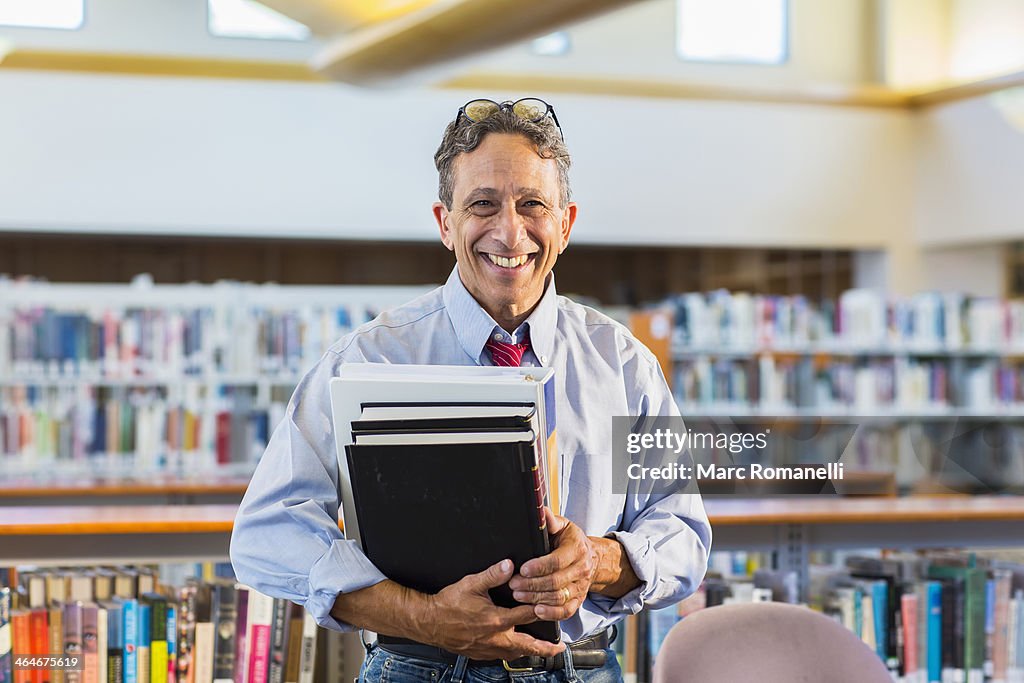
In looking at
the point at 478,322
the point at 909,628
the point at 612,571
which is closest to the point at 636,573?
the point at 612,571

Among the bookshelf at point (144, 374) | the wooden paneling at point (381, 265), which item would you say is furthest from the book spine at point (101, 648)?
the wooden paneling at point (381, 265)

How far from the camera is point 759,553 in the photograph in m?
2.90

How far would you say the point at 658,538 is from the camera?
4.86 feet

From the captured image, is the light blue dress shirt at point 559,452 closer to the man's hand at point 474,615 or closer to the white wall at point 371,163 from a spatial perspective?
the man's hand at point 474,615

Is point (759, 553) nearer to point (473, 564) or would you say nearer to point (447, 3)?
point (473, 564)

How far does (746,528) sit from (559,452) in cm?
150

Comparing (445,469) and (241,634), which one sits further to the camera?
(241,634)

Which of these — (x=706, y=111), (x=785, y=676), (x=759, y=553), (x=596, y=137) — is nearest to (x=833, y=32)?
(x=706, y=111)

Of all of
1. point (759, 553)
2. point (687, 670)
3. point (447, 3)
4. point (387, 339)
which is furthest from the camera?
point (447, 3)

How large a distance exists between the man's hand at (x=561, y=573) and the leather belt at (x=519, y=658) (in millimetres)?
137

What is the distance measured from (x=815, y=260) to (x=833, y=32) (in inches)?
71.2

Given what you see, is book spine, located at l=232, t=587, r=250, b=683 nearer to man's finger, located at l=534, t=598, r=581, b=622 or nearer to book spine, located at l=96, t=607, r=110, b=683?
book spine, located at l=96, t=607, r=110, b=683

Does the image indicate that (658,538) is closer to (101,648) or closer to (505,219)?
(505,219)

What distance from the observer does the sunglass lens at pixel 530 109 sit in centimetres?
146
